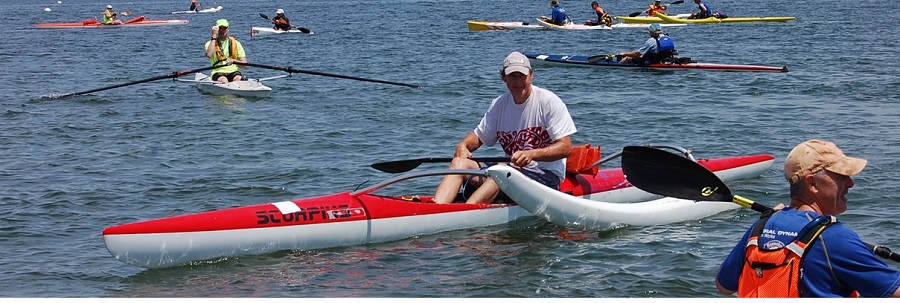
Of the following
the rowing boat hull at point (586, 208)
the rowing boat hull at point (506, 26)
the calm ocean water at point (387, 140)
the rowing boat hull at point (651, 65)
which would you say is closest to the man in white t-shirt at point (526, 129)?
the rowing boat hull at point (586, 208)

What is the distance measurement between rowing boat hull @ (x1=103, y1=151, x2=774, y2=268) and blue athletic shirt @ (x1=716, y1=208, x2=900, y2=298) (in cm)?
420

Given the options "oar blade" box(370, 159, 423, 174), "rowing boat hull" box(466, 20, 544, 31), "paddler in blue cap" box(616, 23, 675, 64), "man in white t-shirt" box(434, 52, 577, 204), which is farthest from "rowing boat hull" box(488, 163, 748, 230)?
"rowing boat hull" box(466, 20, 544, 31)

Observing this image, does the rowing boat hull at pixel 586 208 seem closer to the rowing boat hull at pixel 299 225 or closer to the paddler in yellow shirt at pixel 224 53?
the rowing boat hull at pixel 299 225

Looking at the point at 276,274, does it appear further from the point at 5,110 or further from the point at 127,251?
the point at 5,110

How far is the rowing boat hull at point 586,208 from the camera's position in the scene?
716cm

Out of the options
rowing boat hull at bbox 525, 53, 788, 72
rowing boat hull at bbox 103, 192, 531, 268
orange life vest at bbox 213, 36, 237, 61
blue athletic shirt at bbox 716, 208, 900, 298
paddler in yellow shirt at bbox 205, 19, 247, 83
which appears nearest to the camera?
blue athletic shirt at bbox 716, 208, 900, 298

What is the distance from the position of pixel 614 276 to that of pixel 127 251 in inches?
122

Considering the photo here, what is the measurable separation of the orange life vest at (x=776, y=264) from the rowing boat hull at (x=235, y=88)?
13.4 meters

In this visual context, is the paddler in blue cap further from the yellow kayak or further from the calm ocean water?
the yellow kayak

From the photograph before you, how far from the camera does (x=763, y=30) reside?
94.2 ft

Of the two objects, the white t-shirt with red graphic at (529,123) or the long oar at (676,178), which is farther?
the white t-shirt with red graphic at (529,123)

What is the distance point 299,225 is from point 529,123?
5.64ft

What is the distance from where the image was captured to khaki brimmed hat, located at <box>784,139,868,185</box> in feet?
10.7

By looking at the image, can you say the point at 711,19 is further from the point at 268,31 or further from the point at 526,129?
the point at 526,129
